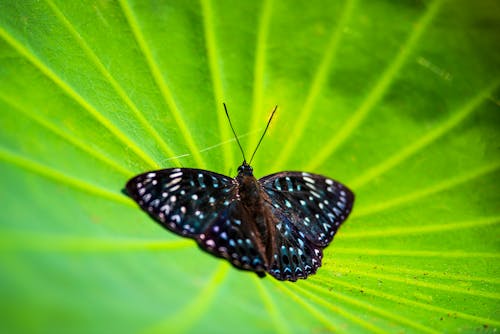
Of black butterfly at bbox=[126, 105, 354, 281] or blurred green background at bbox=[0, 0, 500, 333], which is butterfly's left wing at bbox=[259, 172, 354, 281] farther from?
blurred green background at bbox=[0, 0, 500, 333]

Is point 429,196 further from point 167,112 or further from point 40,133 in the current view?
point 40,133

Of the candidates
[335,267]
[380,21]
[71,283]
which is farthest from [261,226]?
[380,21]

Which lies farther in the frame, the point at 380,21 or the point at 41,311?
the point at 380,21

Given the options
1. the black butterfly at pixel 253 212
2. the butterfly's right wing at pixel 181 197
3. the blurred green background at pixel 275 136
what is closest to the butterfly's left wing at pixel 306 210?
the black butterfly at pixel 253 212

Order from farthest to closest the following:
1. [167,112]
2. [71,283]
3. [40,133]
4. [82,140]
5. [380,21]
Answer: [380,21] < [167,112] < [82,140] < [40,133] < [71,283]

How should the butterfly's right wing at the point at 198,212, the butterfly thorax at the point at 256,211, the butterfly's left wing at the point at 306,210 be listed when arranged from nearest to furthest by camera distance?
the butterfly's right wing at the point at 198,212 < the butterfly thorax at the point at 256,211 < the butterfly's left wing at the point at 306,210

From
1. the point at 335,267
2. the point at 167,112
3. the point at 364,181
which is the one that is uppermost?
the point at 167,112

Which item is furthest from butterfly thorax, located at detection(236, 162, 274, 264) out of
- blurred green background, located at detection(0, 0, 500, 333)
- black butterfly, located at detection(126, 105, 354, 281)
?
blurred green background, located at detection(0, 0, 500, 333)

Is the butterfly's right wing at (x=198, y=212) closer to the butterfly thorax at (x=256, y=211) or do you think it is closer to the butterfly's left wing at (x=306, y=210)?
the butterfly thorax at (x=256, y=211)
